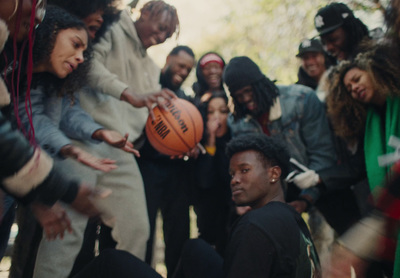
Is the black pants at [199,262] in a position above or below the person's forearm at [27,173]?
below

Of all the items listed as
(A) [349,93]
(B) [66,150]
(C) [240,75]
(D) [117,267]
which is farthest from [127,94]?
(A) [349,93]

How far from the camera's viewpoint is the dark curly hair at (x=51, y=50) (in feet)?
9.80

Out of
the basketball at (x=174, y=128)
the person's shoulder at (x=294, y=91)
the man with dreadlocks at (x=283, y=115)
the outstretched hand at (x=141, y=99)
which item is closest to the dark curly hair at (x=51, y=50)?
the outstretched hand at (x=141, y=99)

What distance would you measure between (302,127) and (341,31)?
1.19m

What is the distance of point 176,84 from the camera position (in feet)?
14.6

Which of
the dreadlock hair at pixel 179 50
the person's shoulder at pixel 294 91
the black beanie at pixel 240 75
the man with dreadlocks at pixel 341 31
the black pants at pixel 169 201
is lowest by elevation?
the black pants at pixel 169 201

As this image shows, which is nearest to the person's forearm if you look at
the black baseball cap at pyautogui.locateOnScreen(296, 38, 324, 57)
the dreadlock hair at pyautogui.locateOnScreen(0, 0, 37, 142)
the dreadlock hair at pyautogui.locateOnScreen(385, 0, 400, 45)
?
the dreadlock hair at pyautogui.locateOnScreen(0, 0, 37, 142)

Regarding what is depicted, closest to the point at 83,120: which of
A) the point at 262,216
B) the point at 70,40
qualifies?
the point at 70,40

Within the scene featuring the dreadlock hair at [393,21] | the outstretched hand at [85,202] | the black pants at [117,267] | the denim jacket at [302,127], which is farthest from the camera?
the denim jacket at [302,127]

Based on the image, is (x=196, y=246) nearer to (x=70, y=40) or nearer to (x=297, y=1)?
(x=70, y=40)

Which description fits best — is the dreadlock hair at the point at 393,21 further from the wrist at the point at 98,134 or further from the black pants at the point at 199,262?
the wrist at the point at 98,134

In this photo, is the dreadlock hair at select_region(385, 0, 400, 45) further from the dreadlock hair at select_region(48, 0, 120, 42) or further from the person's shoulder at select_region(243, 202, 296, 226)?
the dreadlock hair at select_region(48, 0, 120, 42)

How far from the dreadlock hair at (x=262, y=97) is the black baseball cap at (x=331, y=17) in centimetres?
87

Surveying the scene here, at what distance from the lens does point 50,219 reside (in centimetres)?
180
